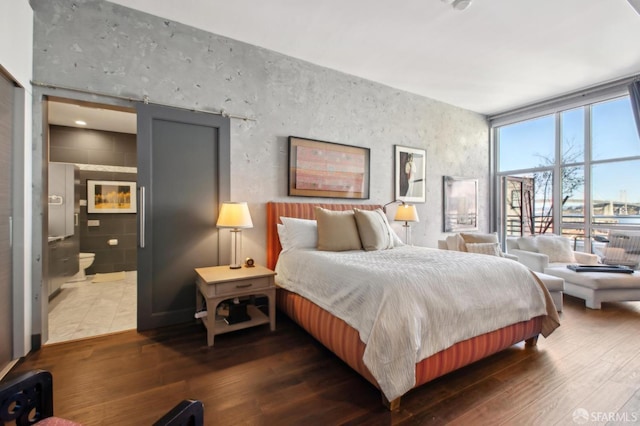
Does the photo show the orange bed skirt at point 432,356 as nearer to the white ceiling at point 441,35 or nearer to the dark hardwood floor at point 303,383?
the dark hardwood floor at point 303,383

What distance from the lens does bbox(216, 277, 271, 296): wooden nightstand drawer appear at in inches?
93.0

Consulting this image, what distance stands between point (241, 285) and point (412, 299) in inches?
58.1

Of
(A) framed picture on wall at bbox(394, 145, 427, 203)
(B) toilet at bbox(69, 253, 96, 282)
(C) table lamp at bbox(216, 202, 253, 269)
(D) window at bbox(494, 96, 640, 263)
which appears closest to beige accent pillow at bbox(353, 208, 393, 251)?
(C) table lamp at bbox(216, 202, 253, 269)

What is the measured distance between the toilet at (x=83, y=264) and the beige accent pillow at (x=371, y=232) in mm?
4529

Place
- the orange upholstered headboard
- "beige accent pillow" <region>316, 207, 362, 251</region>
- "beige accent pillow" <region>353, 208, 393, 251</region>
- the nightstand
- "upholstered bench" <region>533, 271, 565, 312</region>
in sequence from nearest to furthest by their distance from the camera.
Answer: the nightstand → "beige accent pillow" <region>316, 207, 362, 251</region> → "beige accent pillow" <region>353, 208, 393, 251</region> → "upholstered bench" <region>533, 271, 565, 312</region> → the orange upholstered headboard

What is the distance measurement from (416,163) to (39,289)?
4.72 metres

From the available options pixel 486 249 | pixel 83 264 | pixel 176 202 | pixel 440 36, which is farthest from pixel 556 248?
pixel 83 264

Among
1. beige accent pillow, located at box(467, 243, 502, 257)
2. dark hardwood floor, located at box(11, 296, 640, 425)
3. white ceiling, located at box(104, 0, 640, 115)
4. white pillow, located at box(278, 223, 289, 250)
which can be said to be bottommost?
dark hardwood floor, located at box(11, 296, 640, 425)

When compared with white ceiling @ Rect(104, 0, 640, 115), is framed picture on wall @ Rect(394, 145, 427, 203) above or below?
below

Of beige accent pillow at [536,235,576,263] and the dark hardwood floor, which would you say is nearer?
the dark hardwood floor

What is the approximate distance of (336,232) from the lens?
2.85 metres

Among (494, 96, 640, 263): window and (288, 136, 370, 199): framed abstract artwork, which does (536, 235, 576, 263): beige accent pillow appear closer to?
(494, 96, 640, 263): window

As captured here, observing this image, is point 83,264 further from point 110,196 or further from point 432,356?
point 432,356

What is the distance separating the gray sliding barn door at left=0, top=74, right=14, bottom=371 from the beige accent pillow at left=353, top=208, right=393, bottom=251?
9.24 feet
